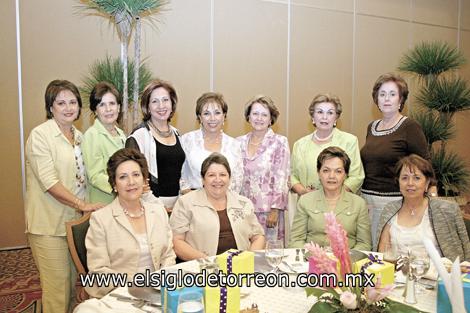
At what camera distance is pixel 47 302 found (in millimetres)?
2863

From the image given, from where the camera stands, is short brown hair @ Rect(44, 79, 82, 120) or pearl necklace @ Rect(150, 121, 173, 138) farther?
pearl necklace @ Rect(150, 121, 173, 138)

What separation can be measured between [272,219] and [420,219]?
117 centimetres

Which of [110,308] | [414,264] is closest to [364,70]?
[414,264]

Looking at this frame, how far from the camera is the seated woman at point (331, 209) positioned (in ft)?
9.25

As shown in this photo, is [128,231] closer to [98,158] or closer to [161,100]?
[98,158]

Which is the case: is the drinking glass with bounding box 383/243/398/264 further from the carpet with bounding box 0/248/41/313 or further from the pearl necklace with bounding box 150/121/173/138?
the carpet with bounding box 0/248/41/313

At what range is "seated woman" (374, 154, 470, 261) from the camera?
251 cm

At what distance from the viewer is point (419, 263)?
1.79 metres

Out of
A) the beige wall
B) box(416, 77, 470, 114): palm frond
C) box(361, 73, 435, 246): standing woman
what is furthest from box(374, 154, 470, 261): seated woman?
the beige wall

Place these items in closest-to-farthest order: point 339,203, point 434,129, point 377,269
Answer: point 377,269 < point 339,203 < point 434,129

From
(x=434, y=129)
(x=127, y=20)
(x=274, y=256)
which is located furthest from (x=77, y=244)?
(x=434, y=129)

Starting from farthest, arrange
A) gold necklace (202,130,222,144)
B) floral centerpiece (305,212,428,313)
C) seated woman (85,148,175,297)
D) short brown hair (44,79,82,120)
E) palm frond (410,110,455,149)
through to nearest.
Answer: palm frond (410,110,455,149)
gold necklace (202,130,222,144)
short brown hair (44,79,82,120)
seated woman (85,148,175,297)
floral centerpiece (305,212,428,313)

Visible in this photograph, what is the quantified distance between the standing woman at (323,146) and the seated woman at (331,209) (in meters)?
0.50

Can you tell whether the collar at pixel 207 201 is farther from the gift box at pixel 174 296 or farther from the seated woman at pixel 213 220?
the gift box at pixel 174 296
